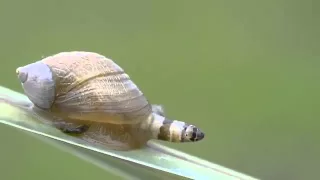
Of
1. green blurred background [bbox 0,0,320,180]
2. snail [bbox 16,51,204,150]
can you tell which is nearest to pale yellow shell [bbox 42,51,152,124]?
snail [bbox 16,51,204,150]

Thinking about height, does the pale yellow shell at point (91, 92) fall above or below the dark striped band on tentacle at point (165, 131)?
above

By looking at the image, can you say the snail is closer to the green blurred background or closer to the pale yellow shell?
the pale yellow shell

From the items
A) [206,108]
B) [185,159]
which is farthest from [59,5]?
[185,159]

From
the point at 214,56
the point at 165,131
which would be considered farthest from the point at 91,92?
the point at 214,56

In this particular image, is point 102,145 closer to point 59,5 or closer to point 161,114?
point 161,114

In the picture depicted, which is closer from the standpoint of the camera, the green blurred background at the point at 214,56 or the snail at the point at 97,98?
the snail at the point at 97,98

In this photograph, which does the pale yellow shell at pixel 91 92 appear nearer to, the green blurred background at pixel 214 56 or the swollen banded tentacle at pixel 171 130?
the swollen banded tentacle at pixel 171 130

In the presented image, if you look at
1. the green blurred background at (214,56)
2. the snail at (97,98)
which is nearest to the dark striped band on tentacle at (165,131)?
the snail at (97,98)
